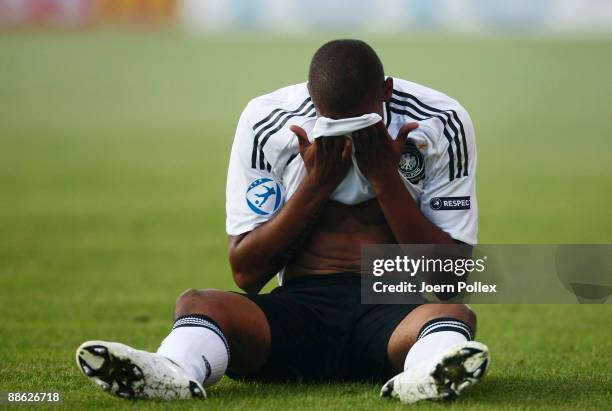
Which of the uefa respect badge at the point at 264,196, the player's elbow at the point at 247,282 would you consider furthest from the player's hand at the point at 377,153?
the player's elbow at the point at 247,282

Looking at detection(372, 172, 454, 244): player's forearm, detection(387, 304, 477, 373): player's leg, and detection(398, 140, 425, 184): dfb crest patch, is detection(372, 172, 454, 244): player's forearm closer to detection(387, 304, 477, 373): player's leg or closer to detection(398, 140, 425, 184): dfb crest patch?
detection(398, 140, 425, 184): dfb crest patch

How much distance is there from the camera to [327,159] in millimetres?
5551

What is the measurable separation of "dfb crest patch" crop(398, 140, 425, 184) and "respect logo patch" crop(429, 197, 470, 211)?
0.15 meters

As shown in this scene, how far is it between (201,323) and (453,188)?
57.3 inches

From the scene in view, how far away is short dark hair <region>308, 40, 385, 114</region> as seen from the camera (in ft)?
17.7

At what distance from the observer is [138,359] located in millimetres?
4871

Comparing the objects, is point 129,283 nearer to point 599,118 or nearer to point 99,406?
point 99,406

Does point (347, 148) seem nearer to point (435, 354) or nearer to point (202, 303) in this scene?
point (202, 303)

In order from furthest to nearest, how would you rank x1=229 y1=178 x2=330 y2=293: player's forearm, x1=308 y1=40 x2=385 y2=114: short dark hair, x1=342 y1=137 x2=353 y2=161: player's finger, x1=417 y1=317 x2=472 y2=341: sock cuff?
x1=229 y1=178 x2=330 y2=293: player's forearm, x1=342 y1=137 x2=353 y2=161: player's finger, x1=308 y1=40 x2=385 y2=114: short dark hair, x1=417 y1=317 x2=472 y2=341: sock cuff

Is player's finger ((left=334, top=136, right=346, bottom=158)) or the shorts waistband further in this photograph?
the shorts waistband

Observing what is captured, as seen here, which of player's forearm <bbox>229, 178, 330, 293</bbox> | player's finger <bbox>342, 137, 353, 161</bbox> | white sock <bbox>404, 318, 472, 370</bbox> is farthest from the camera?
player's forearm <bbox>229, 178, 330, 293</bbox>

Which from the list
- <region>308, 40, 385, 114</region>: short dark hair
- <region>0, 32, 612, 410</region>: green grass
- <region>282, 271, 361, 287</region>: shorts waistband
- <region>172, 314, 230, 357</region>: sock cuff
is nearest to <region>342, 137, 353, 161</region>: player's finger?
<region>308, 40, 385, 114</region>: short dark hair

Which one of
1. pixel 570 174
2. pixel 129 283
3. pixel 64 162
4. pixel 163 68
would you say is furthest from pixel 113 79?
pixel 129 283

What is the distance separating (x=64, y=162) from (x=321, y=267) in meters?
16.1
